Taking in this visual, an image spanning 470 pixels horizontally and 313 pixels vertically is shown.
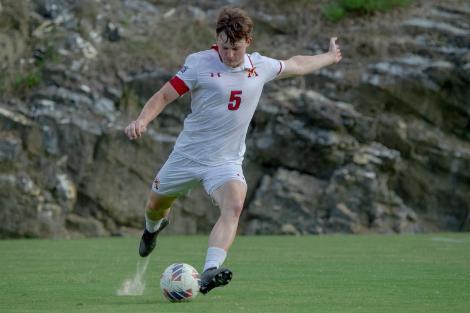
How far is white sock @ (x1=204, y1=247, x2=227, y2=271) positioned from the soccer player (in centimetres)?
5

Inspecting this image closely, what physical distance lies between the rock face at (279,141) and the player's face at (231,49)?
11.6 metres

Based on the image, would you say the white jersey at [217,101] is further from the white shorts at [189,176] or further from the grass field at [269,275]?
the grass field at [269,275]

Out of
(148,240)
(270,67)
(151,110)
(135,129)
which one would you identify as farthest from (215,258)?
(148,240)

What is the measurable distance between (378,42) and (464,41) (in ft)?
5.59

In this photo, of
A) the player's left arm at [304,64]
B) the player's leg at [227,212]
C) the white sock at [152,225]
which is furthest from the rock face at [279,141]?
the player's leg at [227,212]

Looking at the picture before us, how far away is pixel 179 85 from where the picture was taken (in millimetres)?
9484

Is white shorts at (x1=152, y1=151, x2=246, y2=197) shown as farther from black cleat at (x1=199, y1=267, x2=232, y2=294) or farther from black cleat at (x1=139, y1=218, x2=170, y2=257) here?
black cleat at (x1=199, y1=267, x2=232, y2=294)

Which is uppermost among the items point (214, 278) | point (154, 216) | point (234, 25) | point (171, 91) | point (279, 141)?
point (234, 25)

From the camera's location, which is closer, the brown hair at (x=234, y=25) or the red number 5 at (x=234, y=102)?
the brown hair at (x=234, y=25)

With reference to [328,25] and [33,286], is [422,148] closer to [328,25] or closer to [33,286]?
[328,25]

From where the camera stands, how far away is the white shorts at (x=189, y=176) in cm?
961

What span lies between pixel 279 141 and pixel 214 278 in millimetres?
13752

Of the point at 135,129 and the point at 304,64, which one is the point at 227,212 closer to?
the point at 135,129

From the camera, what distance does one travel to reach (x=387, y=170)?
22.1 m
